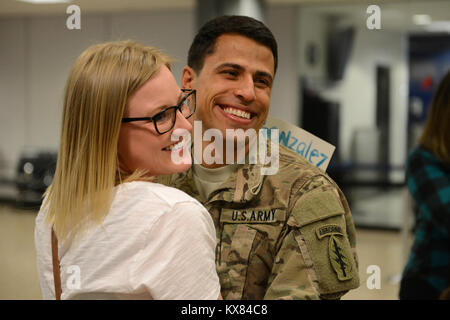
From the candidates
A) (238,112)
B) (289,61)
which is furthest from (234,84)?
(289,61)

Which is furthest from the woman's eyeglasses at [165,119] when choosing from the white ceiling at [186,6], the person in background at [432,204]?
the person in background at [432,204]

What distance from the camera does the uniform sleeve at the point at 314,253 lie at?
Result: 2.98 ft

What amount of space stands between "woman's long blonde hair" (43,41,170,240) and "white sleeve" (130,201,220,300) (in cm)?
11

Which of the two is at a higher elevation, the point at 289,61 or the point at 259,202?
the point at 289,61

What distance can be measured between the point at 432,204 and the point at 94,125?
1001mm

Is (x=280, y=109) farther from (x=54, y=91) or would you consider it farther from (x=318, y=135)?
(x=54, y=91)

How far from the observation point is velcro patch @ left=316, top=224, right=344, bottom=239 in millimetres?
917

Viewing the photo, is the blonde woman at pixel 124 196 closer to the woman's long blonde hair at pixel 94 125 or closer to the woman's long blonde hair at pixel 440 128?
the woman's long blonde hair at pixel 94 125

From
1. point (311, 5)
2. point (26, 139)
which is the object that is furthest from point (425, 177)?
point (26, 139)

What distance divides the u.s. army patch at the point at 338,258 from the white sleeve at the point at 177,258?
0.29m

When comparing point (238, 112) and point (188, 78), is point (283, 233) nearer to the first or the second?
point (238, 112)

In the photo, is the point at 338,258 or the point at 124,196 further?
the point at 338,258

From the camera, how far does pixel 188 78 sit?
101 centimetres

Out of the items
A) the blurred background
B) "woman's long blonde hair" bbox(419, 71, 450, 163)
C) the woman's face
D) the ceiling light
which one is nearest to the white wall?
the blurred background
